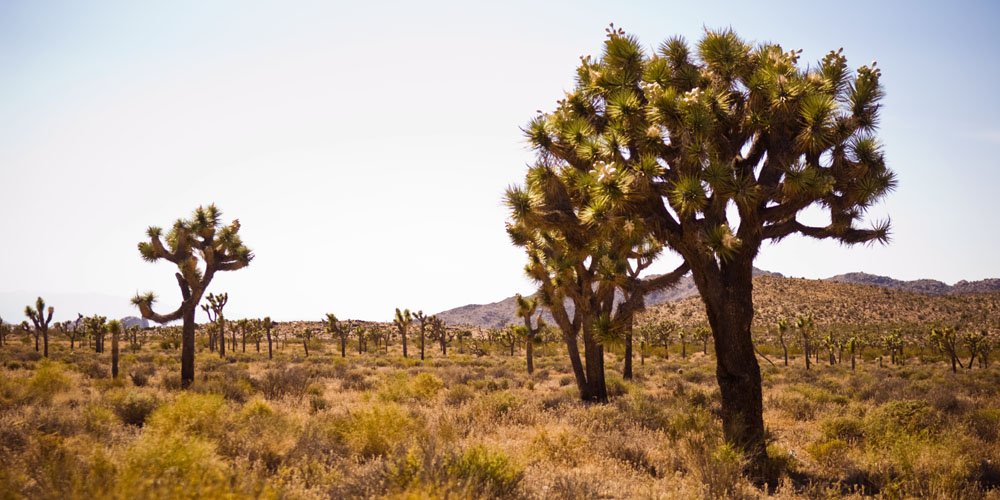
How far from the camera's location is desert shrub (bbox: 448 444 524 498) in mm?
5230

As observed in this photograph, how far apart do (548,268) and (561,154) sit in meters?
6.29

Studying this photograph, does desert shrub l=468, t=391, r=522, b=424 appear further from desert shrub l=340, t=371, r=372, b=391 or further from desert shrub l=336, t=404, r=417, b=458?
desert shrub l=340, t=371, r=372, b=391

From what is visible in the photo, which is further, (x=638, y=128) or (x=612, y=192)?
(x=638, y=128)

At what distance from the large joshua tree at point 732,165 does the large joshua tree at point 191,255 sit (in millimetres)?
15571

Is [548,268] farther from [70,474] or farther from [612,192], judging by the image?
[70,474]

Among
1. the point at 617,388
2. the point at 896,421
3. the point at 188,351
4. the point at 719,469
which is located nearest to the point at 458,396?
the point at 617,388

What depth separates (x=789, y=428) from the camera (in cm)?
1120

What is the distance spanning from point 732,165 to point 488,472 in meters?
6.06

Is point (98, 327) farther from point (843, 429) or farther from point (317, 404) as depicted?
point (843, 429)

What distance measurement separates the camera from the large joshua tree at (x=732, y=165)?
7.17 m

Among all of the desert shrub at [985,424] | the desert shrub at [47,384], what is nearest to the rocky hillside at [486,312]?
the desert shrub at [47,384]

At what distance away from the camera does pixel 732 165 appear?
24.8 ft

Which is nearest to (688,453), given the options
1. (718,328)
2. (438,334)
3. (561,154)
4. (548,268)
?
(718,328)

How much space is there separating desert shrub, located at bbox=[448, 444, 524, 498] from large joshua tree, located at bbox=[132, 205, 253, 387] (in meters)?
16.1
